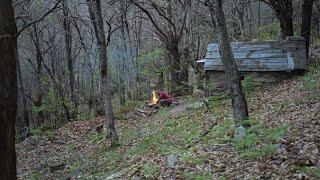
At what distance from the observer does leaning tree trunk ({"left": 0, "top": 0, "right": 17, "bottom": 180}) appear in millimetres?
6258

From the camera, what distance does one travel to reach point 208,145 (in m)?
9.50

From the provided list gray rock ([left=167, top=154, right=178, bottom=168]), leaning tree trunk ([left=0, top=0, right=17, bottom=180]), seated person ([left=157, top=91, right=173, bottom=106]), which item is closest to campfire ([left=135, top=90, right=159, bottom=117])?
seated person ([left=157, top=91, right=173, bottom=106])

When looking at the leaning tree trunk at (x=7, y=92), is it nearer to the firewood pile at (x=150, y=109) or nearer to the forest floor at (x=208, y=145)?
the forest floor at (x=208, y=145)

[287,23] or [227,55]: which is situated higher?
[287,23]

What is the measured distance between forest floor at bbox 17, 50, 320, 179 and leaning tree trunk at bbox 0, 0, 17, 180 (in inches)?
123

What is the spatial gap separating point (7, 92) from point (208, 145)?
16.2ft

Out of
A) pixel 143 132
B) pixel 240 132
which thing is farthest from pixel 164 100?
pixel 240 132

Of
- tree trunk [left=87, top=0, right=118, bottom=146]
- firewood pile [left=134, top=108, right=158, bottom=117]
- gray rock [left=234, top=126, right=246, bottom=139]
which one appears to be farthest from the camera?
firewood pile [left=134, top=108, right=158, bottom=117]

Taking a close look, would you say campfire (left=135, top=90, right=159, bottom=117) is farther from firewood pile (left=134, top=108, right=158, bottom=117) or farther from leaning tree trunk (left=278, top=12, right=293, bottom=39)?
leaning tree trunk (left=278, top=12, right=293, bottom=39)

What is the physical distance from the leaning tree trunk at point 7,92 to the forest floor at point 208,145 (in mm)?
3120

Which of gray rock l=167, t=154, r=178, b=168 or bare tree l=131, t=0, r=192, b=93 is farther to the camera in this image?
bare tree l=131, t=0, r=192, b=93

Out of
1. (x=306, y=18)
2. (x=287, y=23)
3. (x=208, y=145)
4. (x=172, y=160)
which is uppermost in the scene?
(x=306, y=18)

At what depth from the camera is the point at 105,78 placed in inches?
539

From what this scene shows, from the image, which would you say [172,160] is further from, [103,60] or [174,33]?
[174,33]
